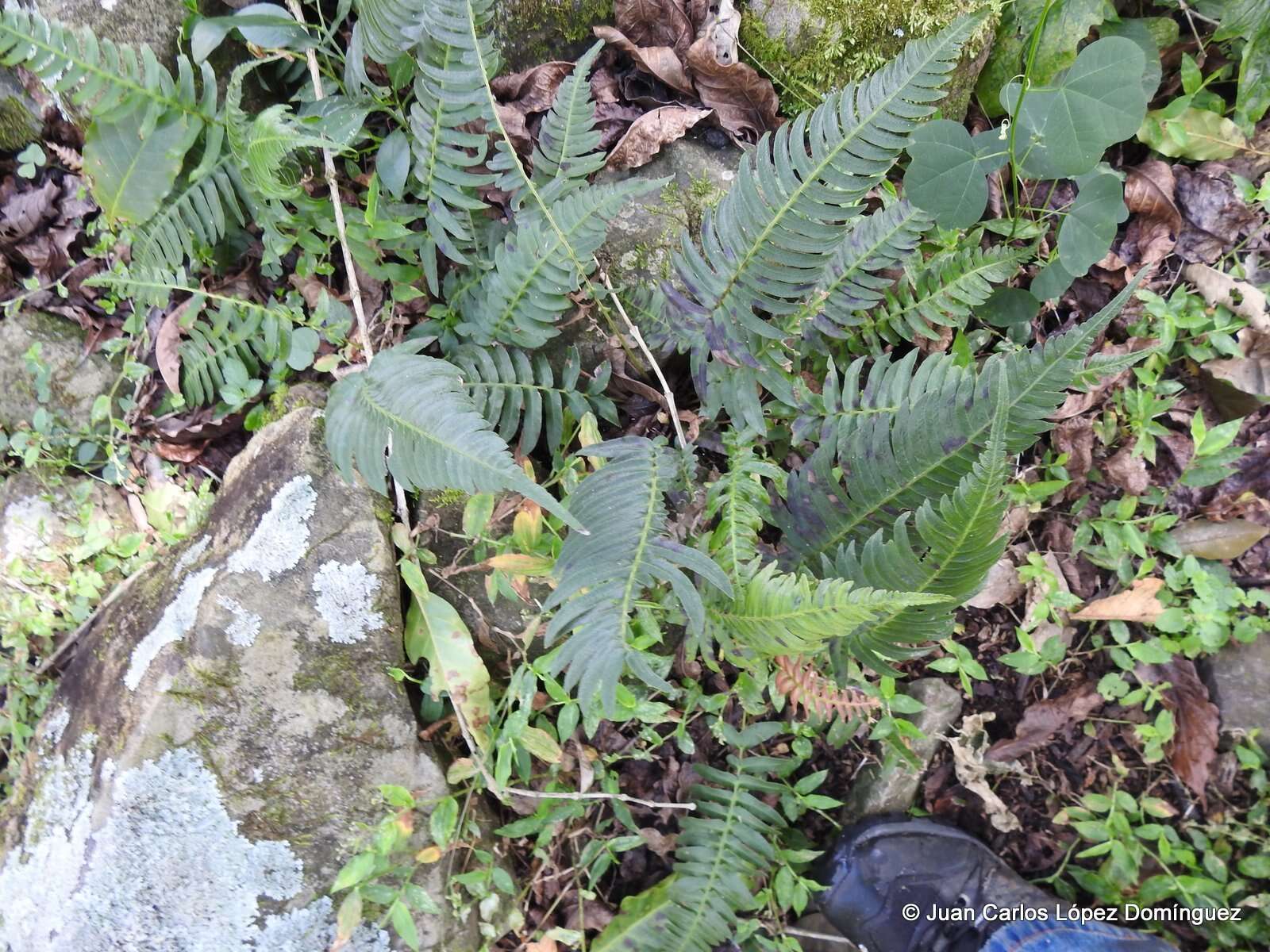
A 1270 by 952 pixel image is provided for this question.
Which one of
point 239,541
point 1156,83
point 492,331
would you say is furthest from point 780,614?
point 1156,83

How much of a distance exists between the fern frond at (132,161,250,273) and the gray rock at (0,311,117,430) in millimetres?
510

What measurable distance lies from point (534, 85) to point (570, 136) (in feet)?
1.66

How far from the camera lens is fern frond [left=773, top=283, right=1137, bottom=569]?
6.11ft

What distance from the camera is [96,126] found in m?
2.40

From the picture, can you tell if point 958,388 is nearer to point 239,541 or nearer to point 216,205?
point 239,541

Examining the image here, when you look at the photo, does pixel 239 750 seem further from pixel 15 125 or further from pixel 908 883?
pixel 15 125

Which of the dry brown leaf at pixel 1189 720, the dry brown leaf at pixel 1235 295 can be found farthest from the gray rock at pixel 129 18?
the dry brown leaf at pixel 1189 720

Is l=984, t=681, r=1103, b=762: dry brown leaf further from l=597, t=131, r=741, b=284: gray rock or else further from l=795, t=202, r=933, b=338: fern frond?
l=597, t=131, r=741, b=284: gray rock

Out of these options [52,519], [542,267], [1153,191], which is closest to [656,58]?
[542,267]

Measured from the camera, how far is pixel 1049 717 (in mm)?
2799

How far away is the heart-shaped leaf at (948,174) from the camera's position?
2.26 metres

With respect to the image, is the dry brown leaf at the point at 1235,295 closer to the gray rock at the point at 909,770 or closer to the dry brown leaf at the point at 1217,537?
the dry brown leaf at the point at 1217,537

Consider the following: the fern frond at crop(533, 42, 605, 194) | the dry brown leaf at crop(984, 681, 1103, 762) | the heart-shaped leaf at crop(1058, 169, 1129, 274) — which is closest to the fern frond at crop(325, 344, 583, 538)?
the fern frond at crop(533, 42, 605, 194)

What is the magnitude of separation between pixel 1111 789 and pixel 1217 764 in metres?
0.37
